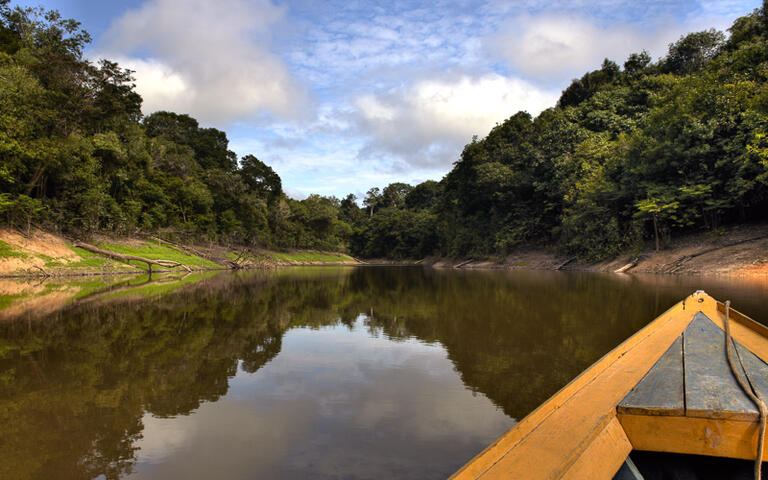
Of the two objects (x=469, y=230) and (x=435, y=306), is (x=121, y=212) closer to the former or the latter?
(x=435, y=306)

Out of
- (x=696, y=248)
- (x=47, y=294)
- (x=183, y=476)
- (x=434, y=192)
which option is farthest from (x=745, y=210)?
(x=434, y=192)

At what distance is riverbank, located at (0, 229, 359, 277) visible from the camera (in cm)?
1872

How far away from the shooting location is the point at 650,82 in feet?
120

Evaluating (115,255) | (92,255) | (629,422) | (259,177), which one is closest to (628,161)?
(629,422)

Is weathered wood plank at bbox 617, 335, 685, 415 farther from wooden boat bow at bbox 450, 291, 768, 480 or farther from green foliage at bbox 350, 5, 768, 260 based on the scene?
green foliage at bbox 350, 5, 768, 260

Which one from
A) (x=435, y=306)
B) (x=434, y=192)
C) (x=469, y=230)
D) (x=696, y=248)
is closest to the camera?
(x=435, y=306)

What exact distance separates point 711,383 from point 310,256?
60.6 meters

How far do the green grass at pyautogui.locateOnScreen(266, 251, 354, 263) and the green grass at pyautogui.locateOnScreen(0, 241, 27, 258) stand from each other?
30.6 meters

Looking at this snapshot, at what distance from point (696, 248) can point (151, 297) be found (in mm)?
25457

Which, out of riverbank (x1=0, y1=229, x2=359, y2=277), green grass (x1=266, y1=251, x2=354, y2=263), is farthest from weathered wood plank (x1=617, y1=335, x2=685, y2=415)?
green grass (x1=266, y1=251, x2=354, y2=263)

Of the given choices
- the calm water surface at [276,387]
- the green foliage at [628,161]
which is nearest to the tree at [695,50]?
the green foliage at [628,161]

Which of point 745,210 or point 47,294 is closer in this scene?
point 47,294

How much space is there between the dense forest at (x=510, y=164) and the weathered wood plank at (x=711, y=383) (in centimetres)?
1743

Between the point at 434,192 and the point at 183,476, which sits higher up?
the point at 434,192
